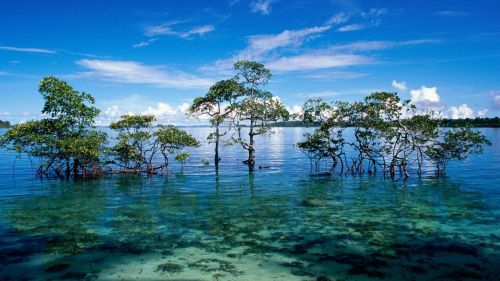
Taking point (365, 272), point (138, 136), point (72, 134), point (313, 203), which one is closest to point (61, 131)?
point (72, 134)

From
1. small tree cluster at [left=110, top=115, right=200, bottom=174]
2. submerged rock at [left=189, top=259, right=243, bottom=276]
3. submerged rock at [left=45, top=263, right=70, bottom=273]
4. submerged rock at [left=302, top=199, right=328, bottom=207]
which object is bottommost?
submerged rock at [left=189, top=259, right=243, bottom=276]

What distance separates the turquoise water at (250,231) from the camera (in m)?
14.0

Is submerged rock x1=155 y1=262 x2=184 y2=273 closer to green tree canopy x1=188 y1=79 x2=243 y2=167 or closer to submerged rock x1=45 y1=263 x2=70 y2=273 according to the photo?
submerged rock x1=45 y1=263 x2=70 y2=273

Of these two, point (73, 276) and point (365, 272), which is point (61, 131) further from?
point (365, 272)

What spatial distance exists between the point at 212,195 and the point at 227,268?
16111mm

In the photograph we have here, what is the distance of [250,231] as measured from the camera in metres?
19.3

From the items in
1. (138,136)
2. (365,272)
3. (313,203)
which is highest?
(138,136)

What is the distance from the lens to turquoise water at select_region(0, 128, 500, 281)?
13992mm

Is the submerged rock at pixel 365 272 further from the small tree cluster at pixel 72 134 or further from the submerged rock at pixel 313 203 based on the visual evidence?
the small tree cluster at pixel 72 134

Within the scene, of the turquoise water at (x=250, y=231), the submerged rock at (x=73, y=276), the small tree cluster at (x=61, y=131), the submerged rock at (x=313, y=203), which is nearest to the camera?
the submerged rock at (x=73, y=276)

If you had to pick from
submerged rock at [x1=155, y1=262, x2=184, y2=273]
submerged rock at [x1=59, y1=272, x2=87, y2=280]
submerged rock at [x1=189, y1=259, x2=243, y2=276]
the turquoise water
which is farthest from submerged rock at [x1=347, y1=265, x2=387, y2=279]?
submerged rock at [x1=59, y1=272, x2=87, y2=280]

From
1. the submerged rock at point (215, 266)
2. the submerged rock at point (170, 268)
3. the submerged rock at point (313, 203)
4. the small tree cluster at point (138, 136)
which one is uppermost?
the small tree cluster at point (138, 136)

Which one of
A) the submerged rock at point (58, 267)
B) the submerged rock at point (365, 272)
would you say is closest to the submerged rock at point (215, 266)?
the submerged rock at point (365, 272)

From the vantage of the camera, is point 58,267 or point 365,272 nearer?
point 365,272
